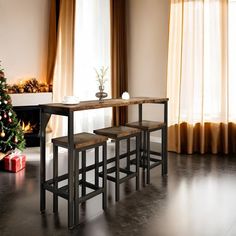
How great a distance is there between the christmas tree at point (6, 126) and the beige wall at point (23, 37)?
121 centimetres

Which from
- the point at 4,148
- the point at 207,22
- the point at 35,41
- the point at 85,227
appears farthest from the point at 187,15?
the point at 85,227

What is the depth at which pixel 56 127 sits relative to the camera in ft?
17.5

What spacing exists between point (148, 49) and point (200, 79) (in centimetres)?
134

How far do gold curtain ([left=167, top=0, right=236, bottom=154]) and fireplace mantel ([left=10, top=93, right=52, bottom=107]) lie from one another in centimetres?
213

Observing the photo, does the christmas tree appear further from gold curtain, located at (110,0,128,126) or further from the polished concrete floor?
gold curtain, located at (110,0,128,126)

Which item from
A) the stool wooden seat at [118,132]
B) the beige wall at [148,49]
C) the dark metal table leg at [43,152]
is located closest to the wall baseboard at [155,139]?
the beige wall at [148,49]

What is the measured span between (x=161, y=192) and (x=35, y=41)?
3.63 m

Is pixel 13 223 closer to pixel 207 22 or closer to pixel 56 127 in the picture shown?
pixel 56 127

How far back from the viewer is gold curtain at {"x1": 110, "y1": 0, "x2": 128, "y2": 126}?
5.86 m

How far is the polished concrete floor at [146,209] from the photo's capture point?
8.35 feet

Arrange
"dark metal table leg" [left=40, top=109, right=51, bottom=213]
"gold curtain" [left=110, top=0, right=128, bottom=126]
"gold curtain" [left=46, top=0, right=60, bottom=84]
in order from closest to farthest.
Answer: "dark metal table leg" [left=40, top=109, right=51, bottom=213] < "gold curtain" [left=46, top=0, right=60, bottom=84] < "gold curtain" [left=110, top=0, right=128, bottom=126]

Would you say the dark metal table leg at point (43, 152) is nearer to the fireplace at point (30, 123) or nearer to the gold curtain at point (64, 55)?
the gold curtain at point (64, 55)

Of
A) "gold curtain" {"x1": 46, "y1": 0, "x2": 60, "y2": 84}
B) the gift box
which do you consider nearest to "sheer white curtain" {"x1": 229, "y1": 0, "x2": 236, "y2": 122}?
"gold curtain" {"x1": 46, "y1": 0, "x2": 60, "y2": 84}

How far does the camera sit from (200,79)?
16.3ft
